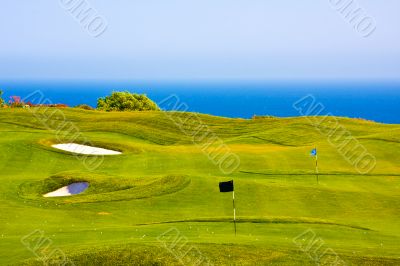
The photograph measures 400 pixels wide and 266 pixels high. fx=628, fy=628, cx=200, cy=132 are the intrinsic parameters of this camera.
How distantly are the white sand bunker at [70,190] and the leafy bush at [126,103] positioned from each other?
53971 millimetres

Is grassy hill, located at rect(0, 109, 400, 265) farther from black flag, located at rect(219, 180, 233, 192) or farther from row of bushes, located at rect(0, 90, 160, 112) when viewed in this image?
row of bushes, located at rect(0, 90, 160, 112)

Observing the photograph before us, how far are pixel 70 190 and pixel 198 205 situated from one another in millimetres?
8721

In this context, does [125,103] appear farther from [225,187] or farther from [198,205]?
[225,187]

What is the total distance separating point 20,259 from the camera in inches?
813

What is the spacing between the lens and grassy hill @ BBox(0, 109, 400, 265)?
2066 centimetres

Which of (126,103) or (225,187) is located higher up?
(126,103)

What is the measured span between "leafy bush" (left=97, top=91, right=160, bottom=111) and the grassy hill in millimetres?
32271

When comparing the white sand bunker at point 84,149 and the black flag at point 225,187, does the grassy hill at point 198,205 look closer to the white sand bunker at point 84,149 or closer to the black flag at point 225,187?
the white sand bunker at point 84,149

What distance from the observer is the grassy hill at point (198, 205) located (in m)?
20.7

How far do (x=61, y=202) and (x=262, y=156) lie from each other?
17.9 metres

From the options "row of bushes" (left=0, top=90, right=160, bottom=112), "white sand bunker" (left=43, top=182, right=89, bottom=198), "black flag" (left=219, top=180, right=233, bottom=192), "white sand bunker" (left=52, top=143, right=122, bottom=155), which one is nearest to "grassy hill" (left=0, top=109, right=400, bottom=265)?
"white sand bunker" (left=43, top=182, right=89, bottom=198)

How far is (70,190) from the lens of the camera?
35594 mm

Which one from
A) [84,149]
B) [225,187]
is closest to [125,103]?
[84,149]

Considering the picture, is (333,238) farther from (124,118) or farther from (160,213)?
(124,118)
